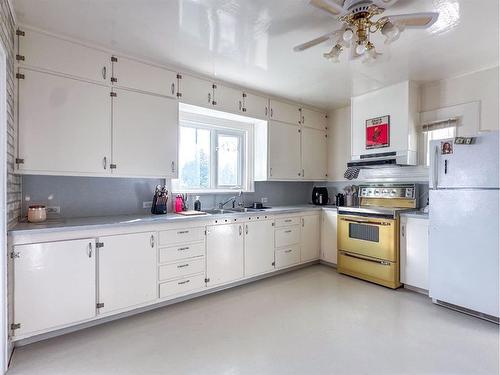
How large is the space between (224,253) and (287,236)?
3.32 feet

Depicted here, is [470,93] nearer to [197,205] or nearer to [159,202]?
[197,205]

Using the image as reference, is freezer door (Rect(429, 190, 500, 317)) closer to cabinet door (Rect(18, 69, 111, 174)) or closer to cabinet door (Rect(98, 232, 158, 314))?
cabinet door (Rect(98, 232, 158, 314))

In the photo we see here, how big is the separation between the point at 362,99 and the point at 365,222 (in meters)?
1.64

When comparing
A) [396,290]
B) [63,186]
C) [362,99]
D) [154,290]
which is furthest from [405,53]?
[63,186]

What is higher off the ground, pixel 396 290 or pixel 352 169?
pixel 352 169

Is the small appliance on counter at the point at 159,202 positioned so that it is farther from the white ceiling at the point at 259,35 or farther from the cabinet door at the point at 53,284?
the white ceiling at the point at 259,35

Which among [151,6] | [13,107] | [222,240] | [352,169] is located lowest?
[222,240]

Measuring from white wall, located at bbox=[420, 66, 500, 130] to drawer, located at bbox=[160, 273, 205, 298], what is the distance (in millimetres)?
3325

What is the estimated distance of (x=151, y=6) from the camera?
2.02 metres

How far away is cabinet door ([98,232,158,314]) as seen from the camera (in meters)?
2.38

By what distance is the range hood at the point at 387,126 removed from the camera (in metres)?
3.41

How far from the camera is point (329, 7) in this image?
1.77 m

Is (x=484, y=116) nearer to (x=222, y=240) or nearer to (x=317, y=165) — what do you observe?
(x=317, y=165)

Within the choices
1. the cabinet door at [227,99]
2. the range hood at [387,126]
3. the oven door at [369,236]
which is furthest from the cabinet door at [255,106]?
the oven door at [369,236]
